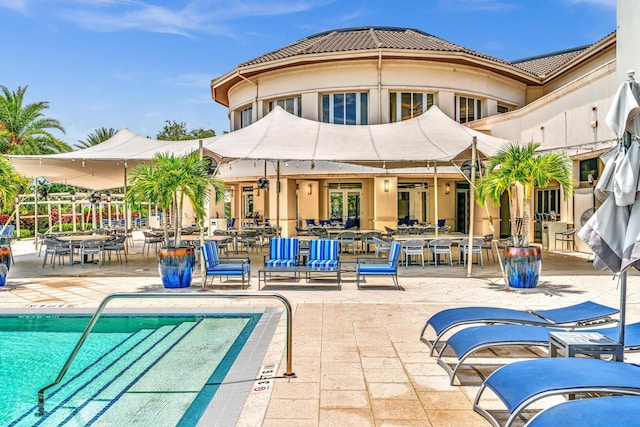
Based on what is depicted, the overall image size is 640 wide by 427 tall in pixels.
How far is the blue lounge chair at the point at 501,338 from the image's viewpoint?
438cm

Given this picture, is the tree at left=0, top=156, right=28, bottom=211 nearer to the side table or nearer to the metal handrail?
the metal handrail

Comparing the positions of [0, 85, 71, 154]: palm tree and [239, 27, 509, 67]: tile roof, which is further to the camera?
[0, 85, 71, 154]: palm tree

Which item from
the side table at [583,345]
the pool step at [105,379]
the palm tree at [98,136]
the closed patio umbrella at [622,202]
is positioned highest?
the palm tree at [98,136]

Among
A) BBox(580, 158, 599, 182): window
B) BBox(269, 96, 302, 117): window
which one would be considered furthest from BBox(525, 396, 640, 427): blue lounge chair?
BBox(269, 96, 302, 117): window

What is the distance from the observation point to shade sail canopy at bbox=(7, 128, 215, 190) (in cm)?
1293

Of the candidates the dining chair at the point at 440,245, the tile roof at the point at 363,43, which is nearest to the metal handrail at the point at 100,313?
the dining chair at the point at 440,245

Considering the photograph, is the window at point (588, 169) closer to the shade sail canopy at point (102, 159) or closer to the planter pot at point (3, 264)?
the shade sail canopy at point (102, 159)

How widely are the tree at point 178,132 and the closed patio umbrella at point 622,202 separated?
4663 cm

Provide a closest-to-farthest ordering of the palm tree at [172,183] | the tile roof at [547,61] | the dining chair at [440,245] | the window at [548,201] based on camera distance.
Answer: the palm tree at [172,183] < the dining chair at [440,245] < the window at [548,201] < the tile roof at [547,61]

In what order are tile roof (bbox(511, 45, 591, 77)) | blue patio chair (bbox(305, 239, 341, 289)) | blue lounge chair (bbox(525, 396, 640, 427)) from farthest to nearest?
tile roof (bbox(511, 45, 591, 77)) → blue patio chair (bbox(305, 239, 341, 289)) → blue lounge chair (bbox(525, 396, 640, 427))

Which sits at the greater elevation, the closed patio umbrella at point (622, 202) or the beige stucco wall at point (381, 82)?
the beige stucco wall at point (381, 82)

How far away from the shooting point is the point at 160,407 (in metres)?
4.54

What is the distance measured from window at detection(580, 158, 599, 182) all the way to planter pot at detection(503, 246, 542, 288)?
330 inches

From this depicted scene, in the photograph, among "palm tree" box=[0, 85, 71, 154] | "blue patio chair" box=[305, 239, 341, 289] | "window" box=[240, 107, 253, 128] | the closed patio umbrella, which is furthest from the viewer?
"palm tree" box=[0, 85, 71, 154]
